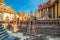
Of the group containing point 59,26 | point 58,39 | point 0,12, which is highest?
point 0,12

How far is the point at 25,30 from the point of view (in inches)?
361

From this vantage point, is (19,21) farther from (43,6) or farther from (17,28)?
(43,6)

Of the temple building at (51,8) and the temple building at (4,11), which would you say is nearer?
the temple building at (51,8)

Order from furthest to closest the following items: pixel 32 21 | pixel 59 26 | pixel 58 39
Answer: pixel 32 21
pixel 59 26
pixel 58 39

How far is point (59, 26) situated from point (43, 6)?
28.0 feet

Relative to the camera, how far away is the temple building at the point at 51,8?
40.3ft

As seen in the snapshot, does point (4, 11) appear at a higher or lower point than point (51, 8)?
lower

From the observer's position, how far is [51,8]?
1433 centimetres

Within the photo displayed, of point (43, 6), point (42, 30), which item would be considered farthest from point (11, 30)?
point (43, 6)

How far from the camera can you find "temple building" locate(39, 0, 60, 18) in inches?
483

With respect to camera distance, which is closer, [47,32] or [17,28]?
[47,32]

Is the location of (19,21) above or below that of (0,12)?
below

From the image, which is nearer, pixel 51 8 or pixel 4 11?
pixel 4 11

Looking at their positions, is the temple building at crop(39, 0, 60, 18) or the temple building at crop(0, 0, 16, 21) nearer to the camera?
the temple building at crop(39, 0, 60, 18)
